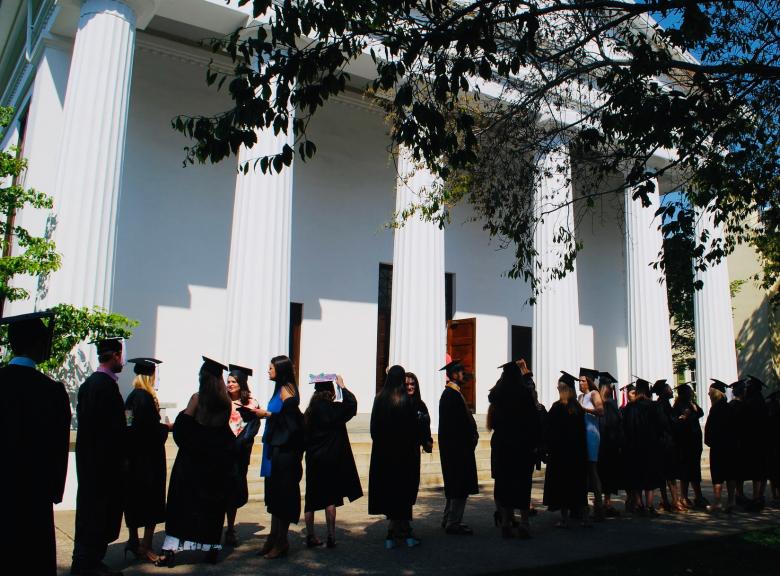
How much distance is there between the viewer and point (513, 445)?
762 cm

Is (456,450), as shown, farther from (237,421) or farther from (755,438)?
(755,438)

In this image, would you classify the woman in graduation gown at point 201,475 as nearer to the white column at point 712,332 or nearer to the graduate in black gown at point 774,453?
the graduate in black gown at point 774,453

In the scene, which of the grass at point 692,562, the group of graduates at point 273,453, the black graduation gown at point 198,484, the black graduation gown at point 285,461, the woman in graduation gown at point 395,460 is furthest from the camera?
the woman in graduation gown at point 395,460

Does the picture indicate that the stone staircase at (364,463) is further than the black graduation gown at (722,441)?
Yes

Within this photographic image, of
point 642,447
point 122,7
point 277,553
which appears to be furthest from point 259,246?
point 642,447

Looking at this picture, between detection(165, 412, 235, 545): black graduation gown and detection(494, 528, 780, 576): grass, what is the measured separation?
2707mm

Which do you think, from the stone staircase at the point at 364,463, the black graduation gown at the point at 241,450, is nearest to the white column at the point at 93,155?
the stone staircase at the point at 364,463

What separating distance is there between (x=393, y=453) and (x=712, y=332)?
16.1m

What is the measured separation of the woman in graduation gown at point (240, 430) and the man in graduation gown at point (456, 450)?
2135mm

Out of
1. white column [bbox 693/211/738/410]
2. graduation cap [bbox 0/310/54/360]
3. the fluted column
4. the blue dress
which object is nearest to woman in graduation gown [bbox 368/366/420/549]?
the blue dress

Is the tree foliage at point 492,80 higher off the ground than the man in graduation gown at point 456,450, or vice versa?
the tree foliage at point 492,80

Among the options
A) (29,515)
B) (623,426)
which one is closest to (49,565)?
(29,515)

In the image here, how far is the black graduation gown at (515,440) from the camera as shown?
7.50 meters

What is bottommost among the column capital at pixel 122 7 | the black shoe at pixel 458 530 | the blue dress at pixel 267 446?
the black shoe at pixel 458 530
